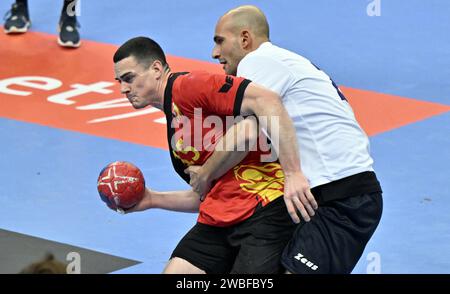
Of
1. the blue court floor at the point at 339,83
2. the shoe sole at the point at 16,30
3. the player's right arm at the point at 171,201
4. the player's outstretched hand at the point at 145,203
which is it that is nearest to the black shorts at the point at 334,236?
the player's right arm at the point at 171,201

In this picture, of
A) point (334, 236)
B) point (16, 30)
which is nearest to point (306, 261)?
point (334, 236)

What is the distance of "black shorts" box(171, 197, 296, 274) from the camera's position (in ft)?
17.4

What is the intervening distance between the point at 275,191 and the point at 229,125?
43 cm

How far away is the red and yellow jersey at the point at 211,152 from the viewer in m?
5.33

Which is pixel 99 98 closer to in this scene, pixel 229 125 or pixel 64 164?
pixel 64 164

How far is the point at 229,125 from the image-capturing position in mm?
5340

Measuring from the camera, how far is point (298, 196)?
16.6 ft

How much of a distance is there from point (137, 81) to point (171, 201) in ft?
2.42

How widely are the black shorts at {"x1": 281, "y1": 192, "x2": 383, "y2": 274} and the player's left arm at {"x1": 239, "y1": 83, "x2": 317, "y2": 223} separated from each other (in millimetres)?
214

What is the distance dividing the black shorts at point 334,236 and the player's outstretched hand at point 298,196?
0.74 ft

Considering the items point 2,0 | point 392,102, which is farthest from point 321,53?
point 2,0

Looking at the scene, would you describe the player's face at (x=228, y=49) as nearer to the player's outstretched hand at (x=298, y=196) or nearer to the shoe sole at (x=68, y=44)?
the player's outstretched hand at (x=298, y=196)

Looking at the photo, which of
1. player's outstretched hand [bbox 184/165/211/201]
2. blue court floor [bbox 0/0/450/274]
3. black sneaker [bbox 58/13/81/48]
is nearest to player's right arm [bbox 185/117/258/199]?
→ player's outstretched hand [bbox 184/165/211/201]

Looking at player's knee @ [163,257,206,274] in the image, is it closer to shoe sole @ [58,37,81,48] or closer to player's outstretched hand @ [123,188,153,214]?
player's outstretched hand @ [123,188,153,214]
